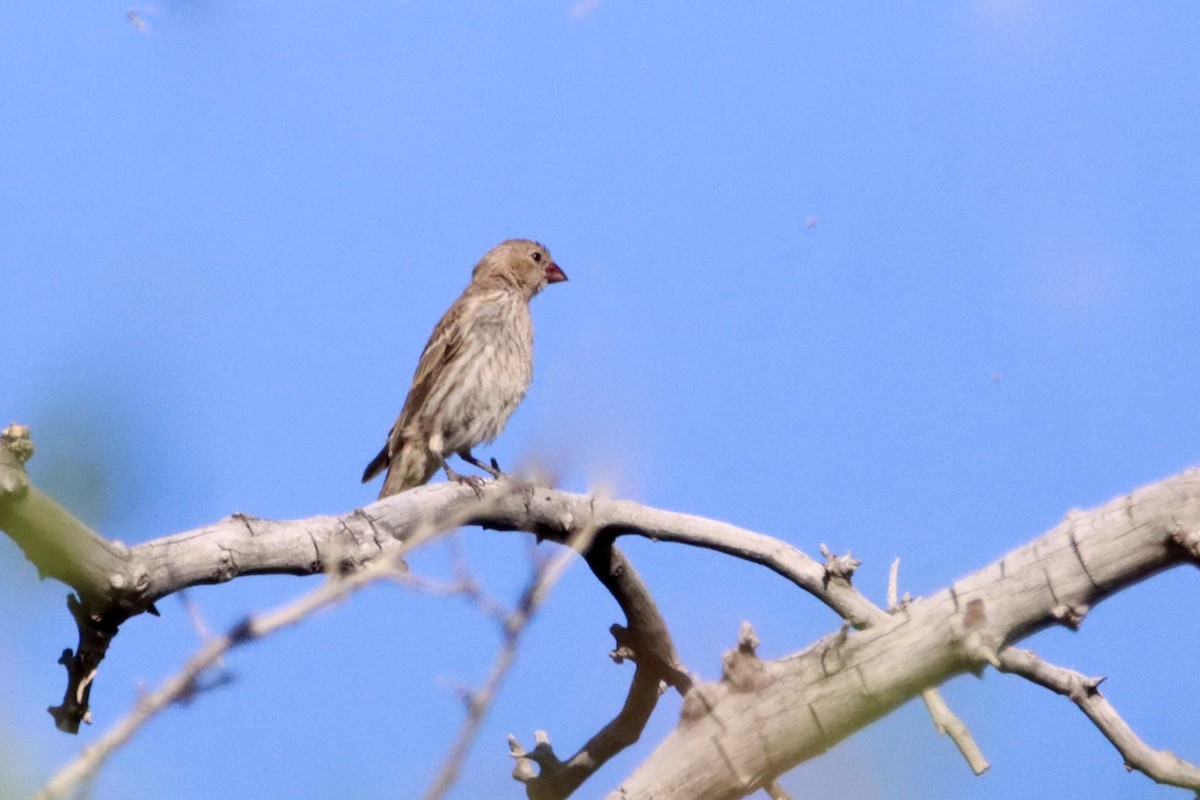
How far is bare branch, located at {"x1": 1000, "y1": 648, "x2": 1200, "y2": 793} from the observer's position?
346 cm

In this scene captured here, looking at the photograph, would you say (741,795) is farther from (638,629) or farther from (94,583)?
(638,629)

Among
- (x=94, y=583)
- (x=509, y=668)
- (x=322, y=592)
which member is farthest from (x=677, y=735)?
(x=322, y=592)

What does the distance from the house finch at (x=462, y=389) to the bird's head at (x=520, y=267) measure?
36 centimetres

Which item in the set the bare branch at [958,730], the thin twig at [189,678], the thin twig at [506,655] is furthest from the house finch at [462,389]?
the thin twig at [189,678]

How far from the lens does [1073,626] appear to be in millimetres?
3592

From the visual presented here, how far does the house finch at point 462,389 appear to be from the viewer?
702 centimetres

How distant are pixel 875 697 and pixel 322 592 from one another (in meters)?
2.14

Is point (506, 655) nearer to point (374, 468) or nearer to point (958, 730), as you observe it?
point (958, 730)

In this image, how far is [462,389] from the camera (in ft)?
23.1

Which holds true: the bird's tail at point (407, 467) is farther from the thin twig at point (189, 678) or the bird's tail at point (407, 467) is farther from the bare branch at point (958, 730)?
the thin twig at point (189, 678)

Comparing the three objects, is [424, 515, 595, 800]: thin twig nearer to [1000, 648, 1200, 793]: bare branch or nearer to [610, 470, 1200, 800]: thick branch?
[610, 470, 1200, 800]: thick branch

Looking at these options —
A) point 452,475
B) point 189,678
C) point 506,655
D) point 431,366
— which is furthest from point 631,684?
point 189,678

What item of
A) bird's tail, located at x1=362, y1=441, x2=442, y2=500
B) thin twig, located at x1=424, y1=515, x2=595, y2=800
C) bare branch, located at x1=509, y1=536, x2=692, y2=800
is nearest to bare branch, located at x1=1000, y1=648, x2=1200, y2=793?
bare branch, located at x1=509, y1=536, x2=692, y2=800

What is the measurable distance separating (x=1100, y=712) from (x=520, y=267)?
203 inches
